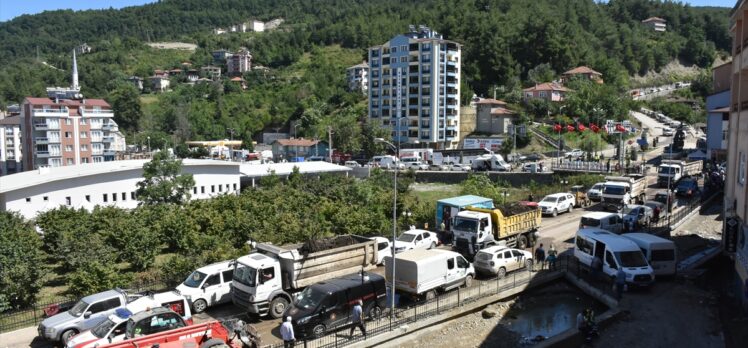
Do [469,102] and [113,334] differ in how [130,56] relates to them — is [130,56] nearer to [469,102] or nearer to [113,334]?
[469,102]

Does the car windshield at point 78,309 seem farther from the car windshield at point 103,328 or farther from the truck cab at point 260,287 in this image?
the truck cab at point 260,287

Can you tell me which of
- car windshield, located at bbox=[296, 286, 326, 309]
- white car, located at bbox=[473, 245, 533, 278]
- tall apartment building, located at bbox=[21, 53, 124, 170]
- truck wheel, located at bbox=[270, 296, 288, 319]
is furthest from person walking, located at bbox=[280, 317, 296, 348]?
tall apartment building, located at bbox=[21, 53, 124, 170]

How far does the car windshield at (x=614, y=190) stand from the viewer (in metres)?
36.4

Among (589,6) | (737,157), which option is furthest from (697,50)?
(737,157)

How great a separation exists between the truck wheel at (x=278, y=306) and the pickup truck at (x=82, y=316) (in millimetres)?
4352

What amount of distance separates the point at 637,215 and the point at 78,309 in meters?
28.4

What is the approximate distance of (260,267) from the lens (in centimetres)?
1822

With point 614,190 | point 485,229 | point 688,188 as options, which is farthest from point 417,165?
point 485,229

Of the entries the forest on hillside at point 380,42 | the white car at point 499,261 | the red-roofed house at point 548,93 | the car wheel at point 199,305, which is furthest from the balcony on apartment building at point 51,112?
the white car at point 499,261

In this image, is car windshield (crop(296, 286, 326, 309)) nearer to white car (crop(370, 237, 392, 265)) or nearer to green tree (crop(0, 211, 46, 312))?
white car (crop(370, 237, 392, 265))

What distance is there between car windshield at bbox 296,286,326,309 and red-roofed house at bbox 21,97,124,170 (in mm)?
72794

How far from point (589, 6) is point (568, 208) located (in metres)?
130

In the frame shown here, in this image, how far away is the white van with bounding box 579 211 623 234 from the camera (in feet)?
94.8

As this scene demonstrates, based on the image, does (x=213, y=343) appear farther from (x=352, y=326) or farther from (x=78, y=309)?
(x=78, y=309)
